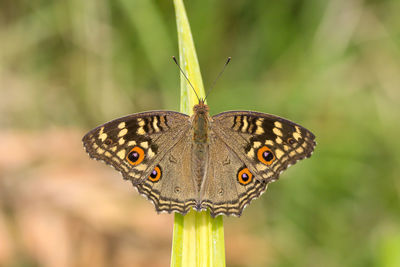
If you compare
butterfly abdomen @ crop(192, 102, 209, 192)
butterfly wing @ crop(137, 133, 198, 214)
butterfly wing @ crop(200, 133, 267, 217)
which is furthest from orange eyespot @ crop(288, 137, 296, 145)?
butterfly wing @ crop(137, 133, 198, 214)

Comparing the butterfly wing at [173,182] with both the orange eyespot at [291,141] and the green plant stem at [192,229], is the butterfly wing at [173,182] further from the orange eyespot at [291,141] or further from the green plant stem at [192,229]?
the orange eyespot at [291,141]

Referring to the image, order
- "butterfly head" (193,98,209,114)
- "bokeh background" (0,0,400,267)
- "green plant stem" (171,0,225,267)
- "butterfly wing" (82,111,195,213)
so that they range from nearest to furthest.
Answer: "green plant stem" (171,0,225,267), "butterfly head" (193,98,209,114), "butterfly wing" (82,111,195,213), "bokeh background" (0,0,400,267)

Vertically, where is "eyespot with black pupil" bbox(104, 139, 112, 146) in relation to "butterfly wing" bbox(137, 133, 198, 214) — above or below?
above

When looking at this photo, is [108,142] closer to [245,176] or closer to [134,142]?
[134,142]

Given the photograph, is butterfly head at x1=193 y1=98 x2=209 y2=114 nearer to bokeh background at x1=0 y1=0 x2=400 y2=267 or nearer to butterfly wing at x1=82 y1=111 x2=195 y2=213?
butterfly wing at x1=82 y1=111 x2=195 y2=213

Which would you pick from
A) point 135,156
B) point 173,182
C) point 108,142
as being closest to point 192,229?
point 173,182

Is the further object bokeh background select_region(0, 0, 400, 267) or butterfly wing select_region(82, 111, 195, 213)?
bokeh background select_region(0, 0, 400, 267)
